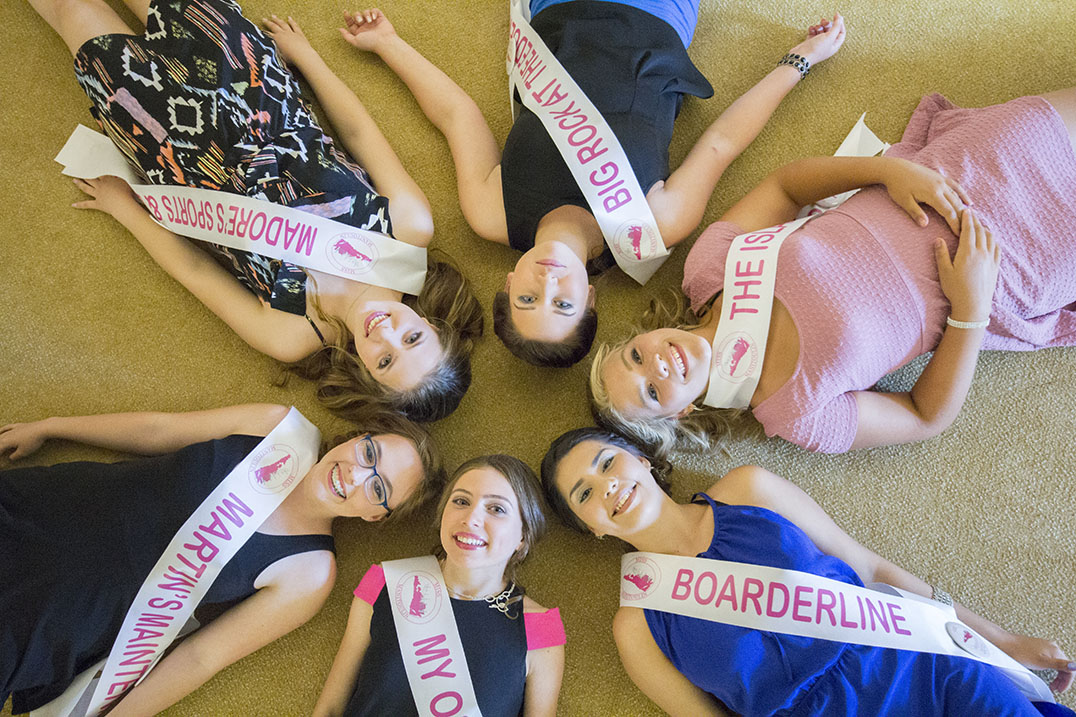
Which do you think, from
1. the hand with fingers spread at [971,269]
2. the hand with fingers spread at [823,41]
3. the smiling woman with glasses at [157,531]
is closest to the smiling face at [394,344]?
the smiling woman with glasses at [157,531]

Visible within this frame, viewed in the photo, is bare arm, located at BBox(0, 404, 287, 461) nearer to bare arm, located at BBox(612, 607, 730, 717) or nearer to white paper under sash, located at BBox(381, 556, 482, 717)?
white paper under sash, located at BBox(381, 556, 482, 717)

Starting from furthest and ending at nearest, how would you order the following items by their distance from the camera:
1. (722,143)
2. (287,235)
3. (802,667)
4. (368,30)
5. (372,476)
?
(368,30) → (722,143) → (287,235) → (372,476) → (802,667)

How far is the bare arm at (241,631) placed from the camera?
141 cm

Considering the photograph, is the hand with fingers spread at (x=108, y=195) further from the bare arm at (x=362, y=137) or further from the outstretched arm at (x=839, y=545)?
the outstretched arm at (x=839, y=545)

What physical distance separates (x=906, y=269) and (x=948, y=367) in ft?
0.75

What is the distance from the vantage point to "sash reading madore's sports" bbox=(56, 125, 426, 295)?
1.52 meters

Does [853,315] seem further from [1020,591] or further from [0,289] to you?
[0,289]

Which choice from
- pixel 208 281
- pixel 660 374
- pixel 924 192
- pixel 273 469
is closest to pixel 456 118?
pixel 208 281

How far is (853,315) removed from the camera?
1.37 meters

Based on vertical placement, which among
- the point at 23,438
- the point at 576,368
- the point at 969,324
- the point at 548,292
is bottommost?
the point at 576,368

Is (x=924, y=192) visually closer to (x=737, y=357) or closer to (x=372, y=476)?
(x=737, y=357)

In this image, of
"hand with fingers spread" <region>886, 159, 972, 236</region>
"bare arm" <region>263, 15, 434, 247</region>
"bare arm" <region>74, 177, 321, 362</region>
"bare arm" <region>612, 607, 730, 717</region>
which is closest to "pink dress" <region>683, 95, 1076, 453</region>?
"hand with fingers spread" <region>886, 159, 972, 236</region>

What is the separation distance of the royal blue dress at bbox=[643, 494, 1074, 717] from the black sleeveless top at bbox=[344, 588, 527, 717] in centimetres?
29

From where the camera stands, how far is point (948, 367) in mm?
1424
